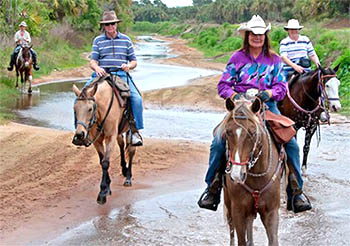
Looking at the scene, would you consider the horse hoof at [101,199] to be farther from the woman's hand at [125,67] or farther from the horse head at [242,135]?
the horse head at [242,135]

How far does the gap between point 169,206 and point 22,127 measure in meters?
6.08

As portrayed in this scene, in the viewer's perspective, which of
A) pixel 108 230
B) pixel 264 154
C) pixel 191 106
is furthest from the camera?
pixel 191 106

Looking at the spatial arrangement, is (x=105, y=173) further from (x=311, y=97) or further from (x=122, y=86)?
(x=311, y=97)

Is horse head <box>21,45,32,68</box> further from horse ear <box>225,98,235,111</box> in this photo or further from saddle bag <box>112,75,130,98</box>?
horse ear <box>225,98,235,111</box>

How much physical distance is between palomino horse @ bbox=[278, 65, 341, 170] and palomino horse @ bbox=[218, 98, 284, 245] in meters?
4.25

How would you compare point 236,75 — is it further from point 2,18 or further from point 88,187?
point 2,18

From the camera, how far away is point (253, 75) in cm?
565

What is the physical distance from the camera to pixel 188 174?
9945 mm

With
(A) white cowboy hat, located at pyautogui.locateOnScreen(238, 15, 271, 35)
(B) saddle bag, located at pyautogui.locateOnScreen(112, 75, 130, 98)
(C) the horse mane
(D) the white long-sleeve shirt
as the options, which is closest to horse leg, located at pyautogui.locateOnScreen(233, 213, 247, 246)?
(C) the horse mane

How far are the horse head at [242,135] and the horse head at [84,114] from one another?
10.2 ft

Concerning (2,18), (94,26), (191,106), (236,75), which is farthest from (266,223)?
(94,26)

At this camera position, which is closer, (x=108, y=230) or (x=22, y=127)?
(x=108, y=230)

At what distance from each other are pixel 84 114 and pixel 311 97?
13.9 ft

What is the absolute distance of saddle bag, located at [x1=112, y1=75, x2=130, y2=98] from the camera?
8.62m
